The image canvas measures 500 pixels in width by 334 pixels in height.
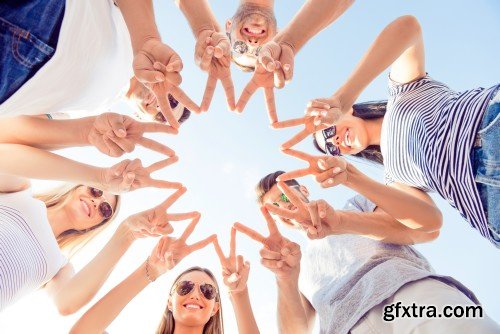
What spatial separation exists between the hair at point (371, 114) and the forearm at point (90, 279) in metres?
2.78

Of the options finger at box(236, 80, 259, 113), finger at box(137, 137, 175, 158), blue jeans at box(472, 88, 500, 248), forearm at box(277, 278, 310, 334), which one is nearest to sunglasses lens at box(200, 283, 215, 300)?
forearm at box(277, 278, 310, 334)

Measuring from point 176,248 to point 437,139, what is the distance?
8.73 feet

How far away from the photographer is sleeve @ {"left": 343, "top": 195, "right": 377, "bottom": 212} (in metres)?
3.66

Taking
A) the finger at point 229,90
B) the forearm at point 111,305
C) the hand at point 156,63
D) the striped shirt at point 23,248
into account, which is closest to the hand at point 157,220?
the forearm at point 111,305

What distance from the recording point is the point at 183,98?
9.29 feet

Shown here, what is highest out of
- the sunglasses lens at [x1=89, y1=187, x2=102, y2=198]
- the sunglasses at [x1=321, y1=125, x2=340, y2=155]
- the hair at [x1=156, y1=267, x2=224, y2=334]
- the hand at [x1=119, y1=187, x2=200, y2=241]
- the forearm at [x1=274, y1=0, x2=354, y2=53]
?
the forearm at [x1=274, y1=0, x2=354, y2=53]

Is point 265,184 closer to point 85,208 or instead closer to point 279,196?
point 279,196

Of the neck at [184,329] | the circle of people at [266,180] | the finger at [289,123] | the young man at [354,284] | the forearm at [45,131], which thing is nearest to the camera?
the circle of people at [266,180]

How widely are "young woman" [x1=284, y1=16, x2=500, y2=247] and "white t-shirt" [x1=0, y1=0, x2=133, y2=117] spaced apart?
147 cm

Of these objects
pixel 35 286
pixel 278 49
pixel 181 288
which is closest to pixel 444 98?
pixel 278 49

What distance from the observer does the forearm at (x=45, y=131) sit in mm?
2869

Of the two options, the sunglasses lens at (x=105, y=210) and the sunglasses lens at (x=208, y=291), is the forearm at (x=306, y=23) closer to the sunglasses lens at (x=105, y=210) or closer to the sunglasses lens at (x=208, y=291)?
the sunglasses lens at (x=208, y=291)

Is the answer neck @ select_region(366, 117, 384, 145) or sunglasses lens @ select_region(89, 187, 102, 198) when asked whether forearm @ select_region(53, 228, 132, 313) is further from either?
neck @ select_region(366, 117, 384, 145)

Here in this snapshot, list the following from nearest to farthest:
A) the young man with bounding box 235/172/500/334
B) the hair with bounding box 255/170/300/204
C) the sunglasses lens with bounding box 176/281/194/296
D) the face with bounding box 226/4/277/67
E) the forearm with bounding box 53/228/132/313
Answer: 1. the young man with bounding box 235/172/500/334
2. the forearm with bounding box 53/228/132/313
3. the sunglasses lens with bounding box 176/281/194/296
4. the face with bounding box 226/4/277/67
5. the hair with bounding box 255/170/300/204
